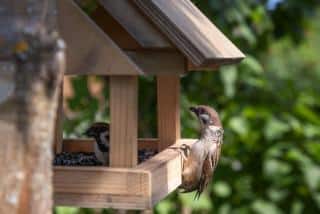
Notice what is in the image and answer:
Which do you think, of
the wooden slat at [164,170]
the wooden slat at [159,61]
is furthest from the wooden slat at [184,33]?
the wooden slat at [164,170]

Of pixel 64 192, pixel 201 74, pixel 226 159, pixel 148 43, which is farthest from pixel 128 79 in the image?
pixel 226 159

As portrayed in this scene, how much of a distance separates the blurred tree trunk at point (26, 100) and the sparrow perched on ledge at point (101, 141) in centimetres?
88

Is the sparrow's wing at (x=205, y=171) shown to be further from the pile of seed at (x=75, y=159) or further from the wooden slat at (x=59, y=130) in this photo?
the wooden slat at (x=59, y=130)

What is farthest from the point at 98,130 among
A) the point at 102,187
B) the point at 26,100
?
the point at 26,100

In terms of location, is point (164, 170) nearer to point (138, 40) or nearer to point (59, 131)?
point (138, 40)

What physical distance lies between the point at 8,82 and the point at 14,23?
0.48ft

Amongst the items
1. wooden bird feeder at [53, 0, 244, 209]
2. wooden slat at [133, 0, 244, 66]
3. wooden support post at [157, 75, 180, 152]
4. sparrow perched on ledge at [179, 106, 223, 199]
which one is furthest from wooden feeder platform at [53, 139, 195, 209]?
wooden support post at [157, 75, 180, 152]

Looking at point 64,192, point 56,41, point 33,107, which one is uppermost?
point 56,41

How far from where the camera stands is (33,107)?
200cm

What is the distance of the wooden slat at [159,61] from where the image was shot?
2.99 m

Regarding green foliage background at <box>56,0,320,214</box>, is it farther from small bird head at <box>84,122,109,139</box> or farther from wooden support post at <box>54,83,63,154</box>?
small bird head at <box>84,122,109,139</box>

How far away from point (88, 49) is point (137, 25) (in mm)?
234

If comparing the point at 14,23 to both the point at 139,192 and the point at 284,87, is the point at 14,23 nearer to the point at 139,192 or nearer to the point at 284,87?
the point at 139,192

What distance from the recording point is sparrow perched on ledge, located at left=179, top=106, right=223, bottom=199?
3.38 meters
